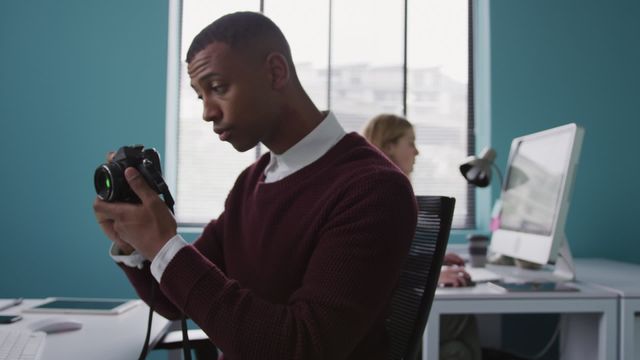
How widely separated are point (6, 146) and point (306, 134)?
7.64 feet

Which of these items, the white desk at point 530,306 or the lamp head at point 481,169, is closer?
the white desk at point 530,306

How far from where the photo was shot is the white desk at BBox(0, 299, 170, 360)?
1.02 meters

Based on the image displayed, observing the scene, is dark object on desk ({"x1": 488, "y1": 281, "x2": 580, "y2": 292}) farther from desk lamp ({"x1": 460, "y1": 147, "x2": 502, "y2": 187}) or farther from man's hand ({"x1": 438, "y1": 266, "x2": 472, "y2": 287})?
desk lamp ({"x1": 460, "y1": 147, "x2": 502, "y2": 187})

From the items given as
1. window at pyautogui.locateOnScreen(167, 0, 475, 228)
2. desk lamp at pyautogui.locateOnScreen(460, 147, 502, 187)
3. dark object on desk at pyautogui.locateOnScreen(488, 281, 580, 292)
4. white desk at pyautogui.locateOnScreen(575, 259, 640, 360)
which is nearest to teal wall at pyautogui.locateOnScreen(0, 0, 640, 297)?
window at pyautogui.locateOnScreen(167, 0, 475, 228)

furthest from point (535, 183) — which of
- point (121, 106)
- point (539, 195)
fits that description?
point (121, 106)

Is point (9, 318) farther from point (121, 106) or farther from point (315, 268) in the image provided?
point (121, 106)

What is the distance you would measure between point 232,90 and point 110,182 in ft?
0.75

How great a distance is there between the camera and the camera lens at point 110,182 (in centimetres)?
80

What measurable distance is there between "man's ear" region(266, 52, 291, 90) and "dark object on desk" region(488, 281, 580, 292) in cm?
101

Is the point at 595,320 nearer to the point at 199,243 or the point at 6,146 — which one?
the point at 199,243

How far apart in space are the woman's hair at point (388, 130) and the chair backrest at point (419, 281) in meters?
1.19

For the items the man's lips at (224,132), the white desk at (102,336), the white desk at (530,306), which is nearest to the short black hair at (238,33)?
the man's lips at (224,132)

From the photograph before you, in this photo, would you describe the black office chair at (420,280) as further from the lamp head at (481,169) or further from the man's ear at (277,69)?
the lamp head at (481,169)

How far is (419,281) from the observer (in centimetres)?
100
